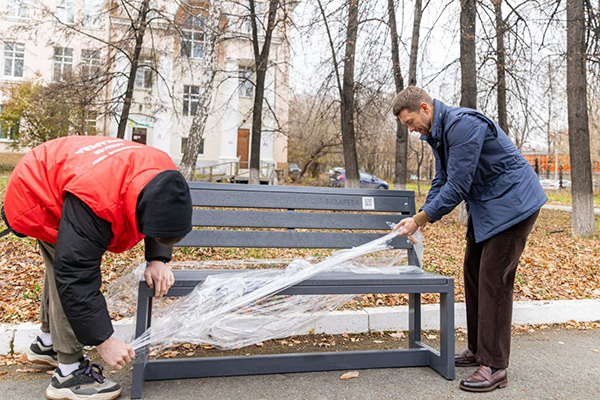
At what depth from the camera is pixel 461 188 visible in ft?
8.64

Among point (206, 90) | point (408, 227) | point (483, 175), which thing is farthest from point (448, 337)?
point (206, 90)

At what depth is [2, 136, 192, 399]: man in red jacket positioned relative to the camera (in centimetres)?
178

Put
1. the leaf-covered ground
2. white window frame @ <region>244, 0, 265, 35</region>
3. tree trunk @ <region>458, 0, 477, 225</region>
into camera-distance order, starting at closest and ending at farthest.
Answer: the leaf-covered ground
tree trunk @ <region>458, 0, 477, 225</region>
white window frame @ <region>244, 0, 265, 35</region>

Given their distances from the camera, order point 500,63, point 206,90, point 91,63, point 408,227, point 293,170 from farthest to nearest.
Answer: point 293,170
point 91,63
point 500,63
point 206,90
point 408,227

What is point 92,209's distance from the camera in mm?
1786

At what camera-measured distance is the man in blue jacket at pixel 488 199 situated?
2.62 metres

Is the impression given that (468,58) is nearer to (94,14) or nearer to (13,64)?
(94,14)

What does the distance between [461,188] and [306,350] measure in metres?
1.49

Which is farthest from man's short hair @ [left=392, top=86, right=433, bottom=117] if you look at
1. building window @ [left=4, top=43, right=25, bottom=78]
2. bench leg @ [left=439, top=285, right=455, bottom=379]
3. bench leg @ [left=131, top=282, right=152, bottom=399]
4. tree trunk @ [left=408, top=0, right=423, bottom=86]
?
building window @ [left=4, top=43, right=25, bottom=78]

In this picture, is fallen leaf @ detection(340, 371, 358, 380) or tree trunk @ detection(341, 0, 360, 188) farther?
tree trunk @ detection(341, 0, 360, 188)

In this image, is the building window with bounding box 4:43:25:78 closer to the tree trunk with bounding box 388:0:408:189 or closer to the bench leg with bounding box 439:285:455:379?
the tree trunk with bounding box 388:0:408:189

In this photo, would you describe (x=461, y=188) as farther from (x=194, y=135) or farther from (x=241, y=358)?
(x=194, y=135)

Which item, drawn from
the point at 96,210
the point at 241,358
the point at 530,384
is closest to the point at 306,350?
the point at 241,358

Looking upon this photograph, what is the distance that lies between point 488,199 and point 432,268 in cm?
268
